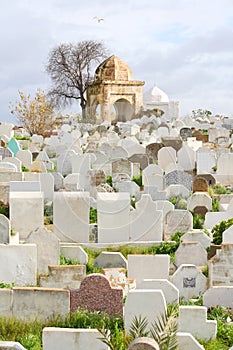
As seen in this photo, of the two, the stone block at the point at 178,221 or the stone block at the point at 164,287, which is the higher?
the stone block at the point at 178,221

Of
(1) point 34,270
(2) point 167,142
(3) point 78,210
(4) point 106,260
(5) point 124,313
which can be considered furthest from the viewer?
(2) point 167,142

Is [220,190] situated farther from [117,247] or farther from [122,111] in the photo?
[122,111]

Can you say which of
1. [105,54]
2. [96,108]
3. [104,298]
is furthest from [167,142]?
[105,54]

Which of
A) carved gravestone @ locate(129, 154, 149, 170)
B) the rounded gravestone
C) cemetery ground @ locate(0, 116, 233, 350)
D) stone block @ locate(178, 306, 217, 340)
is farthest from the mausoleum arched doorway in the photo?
the rounded gravestone

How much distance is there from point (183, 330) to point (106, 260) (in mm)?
2857

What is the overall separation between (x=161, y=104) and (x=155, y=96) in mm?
1968

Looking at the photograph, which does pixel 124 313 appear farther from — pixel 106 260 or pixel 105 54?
pixel 105 54

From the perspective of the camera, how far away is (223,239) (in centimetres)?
1052

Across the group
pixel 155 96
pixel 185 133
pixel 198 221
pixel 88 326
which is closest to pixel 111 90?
pixel 155 96

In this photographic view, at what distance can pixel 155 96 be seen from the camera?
36.8 meters

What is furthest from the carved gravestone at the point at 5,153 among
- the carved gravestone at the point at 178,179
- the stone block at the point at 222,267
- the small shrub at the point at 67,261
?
the stone block at the point at 222,267

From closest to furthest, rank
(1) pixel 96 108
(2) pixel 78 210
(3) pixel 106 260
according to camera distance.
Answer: (3) pixel 106 260 → (2) pixel 78 210 → (1) pixel 96 108

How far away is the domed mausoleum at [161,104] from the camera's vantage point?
109 ft

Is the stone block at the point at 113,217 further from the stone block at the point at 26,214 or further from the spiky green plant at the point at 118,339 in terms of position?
the spiky green plant at the point at 118,339
